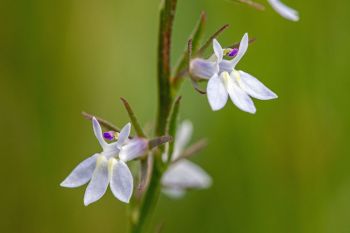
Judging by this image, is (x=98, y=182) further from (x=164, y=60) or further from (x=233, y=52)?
(x=233, y=52)

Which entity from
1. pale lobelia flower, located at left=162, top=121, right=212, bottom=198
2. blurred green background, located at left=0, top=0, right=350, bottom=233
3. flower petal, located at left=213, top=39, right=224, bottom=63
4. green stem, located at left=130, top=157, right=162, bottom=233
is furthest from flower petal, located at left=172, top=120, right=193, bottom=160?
flower petal, located at left=213, top=39, right=224, bottom=63

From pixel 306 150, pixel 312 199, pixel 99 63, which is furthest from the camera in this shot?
pixel 99 63

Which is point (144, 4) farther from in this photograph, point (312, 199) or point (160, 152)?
point (160, 152)

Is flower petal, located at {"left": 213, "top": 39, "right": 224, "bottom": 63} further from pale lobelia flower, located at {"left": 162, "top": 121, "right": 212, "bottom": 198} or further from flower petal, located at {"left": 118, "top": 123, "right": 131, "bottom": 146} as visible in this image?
pale lobelia flower, located at {"left": 162, "top": 121, "right": 212, "bottom": 198}

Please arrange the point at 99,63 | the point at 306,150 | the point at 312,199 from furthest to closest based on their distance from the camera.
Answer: the point at 99,63
the point at 306,150
the point at 312,199

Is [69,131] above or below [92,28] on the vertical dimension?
below

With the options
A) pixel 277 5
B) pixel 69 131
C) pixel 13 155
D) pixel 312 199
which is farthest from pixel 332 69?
pixel 13 155

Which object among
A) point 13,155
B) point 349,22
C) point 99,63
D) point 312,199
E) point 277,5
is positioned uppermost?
point 277,5
